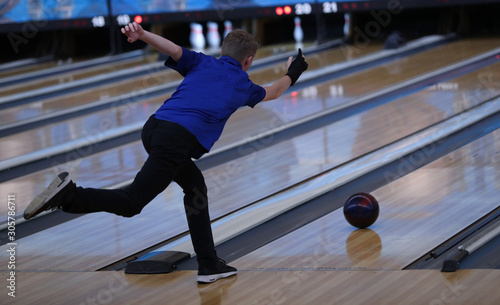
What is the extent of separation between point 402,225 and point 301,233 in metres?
0.41

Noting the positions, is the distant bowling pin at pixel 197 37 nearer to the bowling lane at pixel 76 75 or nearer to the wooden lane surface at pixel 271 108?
the bowling lane at pixel 76 75

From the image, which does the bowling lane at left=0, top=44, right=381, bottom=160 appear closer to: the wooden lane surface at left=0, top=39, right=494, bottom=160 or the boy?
the wooden lane surface at left=0, top=39, right=494, bottom=160

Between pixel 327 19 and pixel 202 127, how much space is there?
810 centimetres

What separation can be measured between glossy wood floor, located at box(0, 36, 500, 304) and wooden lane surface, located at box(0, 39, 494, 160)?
0.18 meters

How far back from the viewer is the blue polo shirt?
2.40m

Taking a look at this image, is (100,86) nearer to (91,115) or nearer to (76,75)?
(76,75)

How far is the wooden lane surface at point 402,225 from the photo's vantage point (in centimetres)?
275

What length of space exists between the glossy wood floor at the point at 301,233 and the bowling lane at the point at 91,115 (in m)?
0.51

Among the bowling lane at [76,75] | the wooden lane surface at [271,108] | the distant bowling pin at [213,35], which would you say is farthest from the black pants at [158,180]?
the distant bowling pin at [213,35]

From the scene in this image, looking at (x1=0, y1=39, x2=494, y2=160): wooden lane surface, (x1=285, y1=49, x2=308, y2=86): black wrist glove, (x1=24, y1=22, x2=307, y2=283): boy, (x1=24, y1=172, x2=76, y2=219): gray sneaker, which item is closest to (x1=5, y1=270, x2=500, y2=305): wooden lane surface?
(x1=24, y1=22, x2=307, y2=283): boy

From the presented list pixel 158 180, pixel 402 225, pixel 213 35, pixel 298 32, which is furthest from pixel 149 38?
pixel 213 35

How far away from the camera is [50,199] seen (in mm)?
2168

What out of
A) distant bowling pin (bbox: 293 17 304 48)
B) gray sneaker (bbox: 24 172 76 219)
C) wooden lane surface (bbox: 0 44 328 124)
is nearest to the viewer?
gray sneaker (bbox: 24 172 76 219)

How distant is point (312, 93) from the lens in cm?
637
